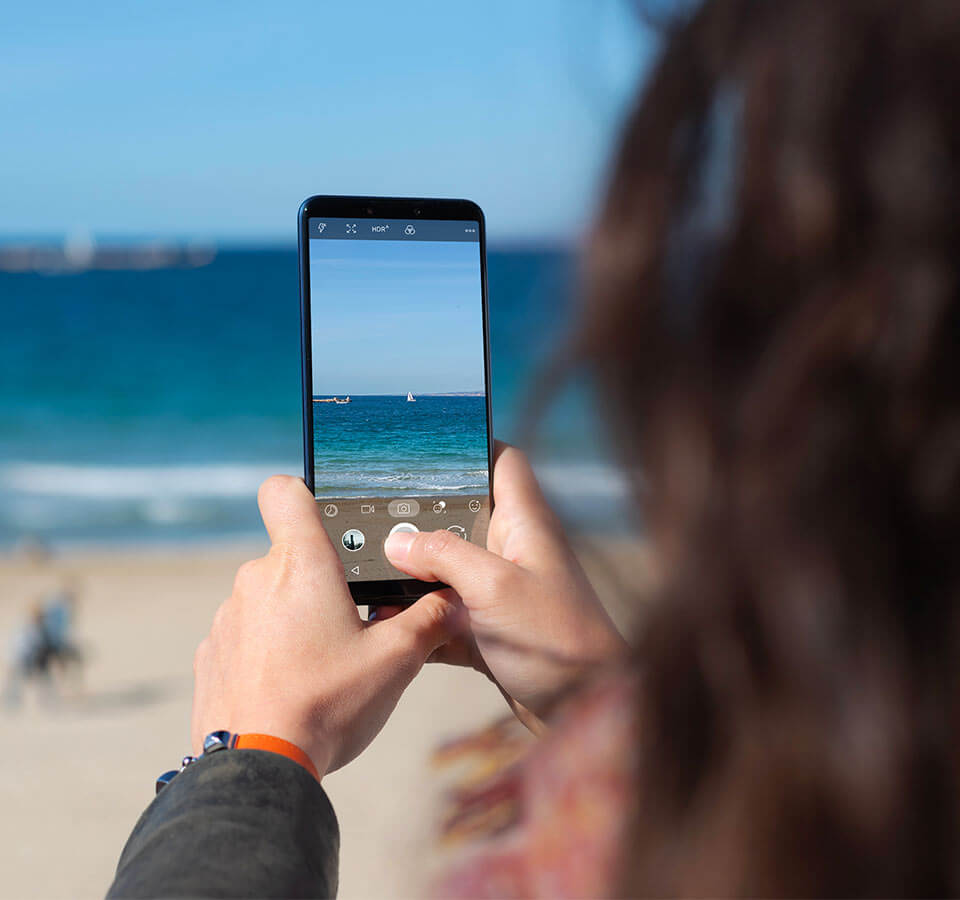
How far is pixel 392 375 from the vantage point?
1.95 meters

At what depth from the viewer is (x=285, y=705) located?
116cm

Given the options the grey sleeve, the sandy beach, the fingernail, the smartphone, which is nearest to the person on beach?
the grey sleeve

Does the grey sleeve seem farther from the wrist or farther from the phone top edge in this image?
the phone top edge

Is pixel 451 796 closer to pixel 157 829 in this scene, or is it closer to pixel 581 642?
pixel 157 829

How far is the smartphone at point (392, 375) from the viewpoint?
1.79m

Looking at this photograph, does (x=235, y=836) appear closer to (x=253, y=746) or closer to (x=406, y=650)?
(x=253, y=746)

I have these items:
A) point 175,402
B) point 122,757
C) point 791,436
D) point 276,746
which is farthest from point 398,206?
point 175,402

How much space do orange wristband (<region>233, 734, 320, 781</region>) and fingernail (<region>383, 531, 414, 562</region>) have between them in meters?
0.52

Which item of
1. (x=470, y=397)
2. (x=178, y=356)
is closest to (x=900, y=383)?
(x=470, y=397)

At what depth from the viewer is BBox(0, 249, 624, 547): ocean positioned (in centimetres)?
72

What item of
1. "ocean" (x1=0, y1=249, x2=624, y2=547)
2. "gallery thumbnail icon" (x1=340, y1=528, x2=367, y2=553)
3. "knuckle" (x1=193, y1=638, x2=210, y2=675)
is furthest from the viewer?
"gallery thumbnail icon" (x1=340, y1=528, x2=367, y2=553)

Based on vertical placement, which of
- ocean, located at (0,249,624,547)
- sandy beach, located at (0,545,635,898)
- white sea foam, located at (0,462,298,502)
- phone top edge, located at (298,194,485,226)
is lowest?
sandy beach, located at (0,545,635,898)

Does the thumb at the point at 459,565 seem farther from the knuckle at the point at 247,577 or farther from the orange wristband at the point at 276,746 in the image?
the orange wristband at the point at 276,746

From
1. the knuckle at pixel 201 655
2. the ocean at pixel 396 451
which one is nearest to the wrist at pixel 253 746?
the knuckle at pixel 201 655
